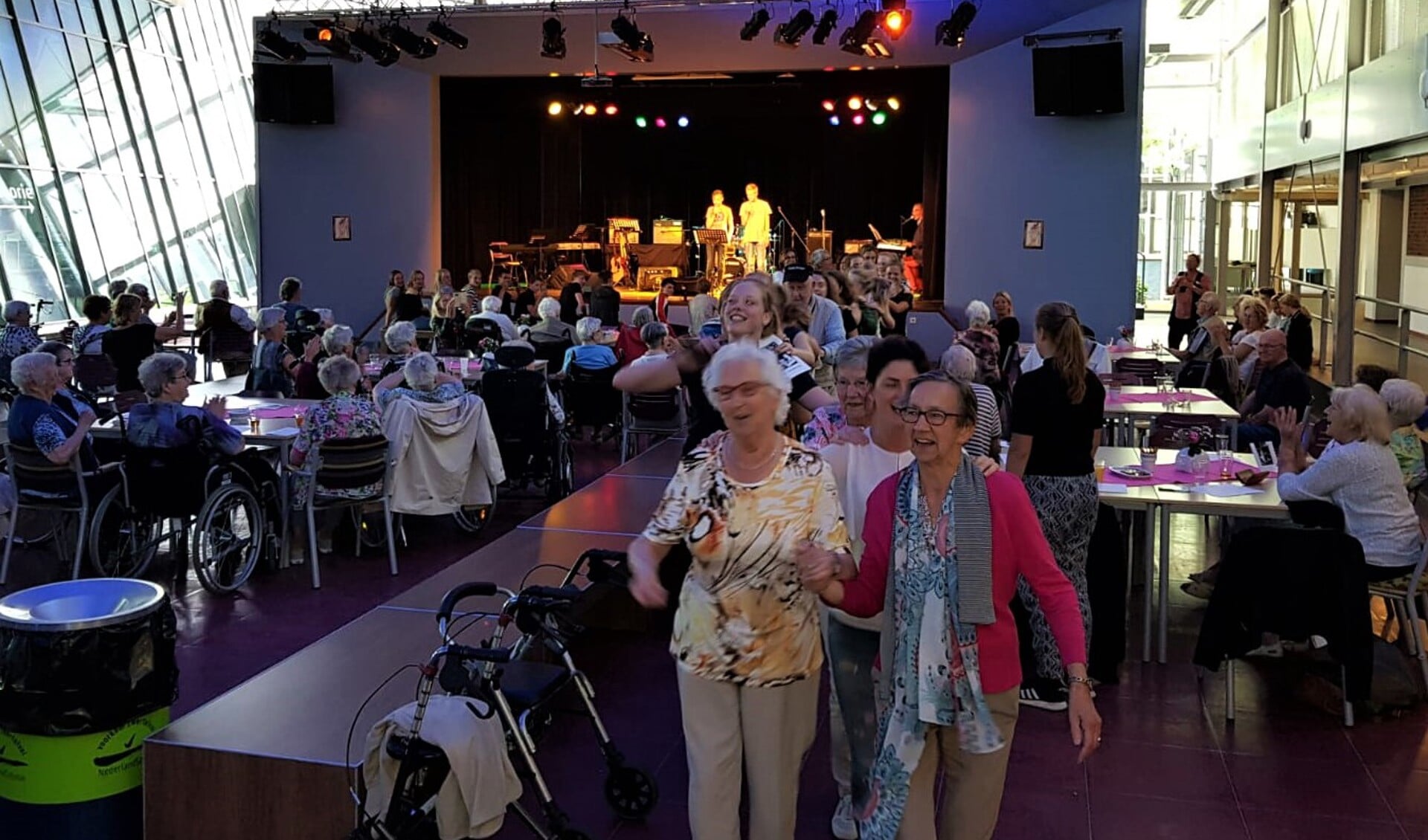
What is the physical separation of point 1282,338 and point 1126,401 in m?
1.09

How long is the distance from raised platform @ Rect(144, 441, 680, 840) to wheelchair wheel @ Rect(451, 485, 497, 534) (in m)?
3.32

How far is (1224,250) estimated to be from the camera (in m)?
26.5

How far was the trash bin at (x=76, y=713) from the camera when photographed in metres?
3.64

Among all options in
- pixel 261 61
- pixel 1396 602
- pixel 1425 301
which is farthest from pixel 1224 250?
pixel 1396 602

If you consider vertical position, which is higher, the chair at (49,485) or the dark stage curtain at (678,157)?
the dark stage curtain at (678,157)

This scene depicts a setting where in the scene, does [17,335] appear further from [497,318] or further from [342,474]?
[342,474]

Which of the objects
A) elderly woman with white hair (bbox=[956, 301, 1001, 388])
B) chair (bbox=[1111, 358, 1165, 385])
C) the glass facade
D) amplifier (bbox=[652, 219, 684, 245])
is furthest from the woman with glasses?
amplifier (bbox=[652, 219, 684, 245])

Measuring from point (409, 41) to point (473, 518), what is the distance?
8779 millimetres

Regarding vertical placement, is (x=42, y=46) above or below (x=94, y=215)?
above

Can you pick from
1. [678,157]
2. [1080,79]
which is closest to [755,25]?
[1080,79]

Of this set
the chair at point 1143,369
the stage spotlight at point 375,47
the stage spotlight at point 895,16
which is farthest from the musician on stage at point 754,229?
the chair at point 1143,369

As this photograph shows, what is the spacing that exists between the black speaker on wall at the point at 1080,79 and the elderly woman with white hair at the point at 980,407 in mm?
10825

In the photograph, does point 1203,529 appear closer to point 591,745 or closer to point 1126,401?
point 1126,401

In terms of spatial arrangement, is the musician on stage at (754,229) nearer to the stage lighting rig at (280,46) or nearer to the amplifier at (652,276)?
the amplifier at (652,276)
